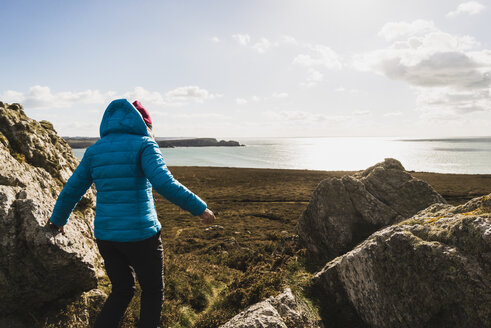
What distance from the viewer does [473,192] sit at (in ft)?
94.1

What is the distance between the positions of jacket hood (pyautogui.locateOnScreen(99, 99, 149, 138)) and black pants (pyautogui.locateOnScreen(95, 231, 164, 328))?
124 cm

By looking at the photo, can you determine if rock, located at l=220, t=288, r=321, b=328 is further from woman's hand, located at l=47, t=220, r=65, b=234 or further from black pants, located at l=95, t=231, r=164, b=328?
woman's hand, located at l=47, t=220, r=65, b=234

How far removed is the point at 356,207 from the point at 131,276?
7144 mm

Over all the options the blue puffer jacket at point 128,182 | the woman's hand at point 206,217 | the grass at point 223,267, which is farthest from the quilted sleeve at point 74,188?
the grass at point 223,267

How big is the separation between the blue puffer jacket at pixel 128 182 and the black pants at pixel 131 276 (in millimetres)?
151

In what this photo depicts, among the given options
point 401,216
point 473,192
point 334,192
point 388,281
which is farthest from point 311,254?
point 473,192

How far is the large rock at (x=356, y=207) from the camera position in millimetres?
7832

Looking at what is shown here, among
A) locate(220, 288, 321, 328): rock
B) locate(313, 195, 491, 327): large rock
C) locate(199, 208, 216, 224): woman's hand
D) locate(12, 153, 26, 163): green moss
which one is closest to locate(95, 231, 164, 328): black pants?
locate(199, 208, 216, 224): woman's hand

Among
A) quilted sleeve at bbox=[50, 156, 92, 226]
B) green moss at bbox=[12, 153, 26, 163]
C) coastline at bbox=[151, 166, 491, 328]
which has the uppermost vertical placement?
green moss at bbox=[12, 153, 26, 163]

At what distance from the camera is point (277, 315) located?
12.7ft

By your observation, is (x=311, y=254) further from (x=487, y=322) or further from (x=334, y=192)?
(x=487, y=322)

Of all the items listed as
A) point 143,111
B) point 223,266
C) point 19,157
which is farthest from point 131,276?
point 223,266

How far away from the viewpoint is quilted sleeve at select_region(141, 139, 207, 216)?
279 centimetres

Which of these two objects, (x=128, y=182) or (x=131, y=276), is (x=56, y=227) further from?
(x=128, y=182)
